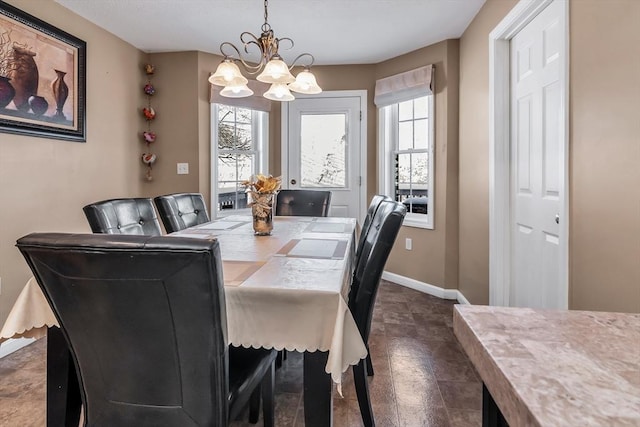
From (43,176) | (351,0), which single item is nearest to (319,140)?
(351,0)

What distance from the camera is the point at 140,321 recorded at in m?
0.89

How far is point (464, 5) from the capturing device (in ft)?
9.16

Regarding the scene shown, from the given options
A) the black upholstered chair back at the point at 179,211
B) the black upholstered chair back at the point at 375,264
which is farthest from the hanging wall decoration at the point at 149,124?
the black upholstered chair back at the point at 375,264

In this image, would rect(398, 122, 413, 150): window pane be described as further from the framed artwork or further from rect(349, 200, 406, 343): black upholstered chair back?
the framed artwork

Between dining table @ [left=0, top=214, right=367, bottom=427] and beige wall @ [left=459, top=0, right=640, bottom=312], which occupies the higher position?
beige wall @ [left=459, top=0, right=640, bottom=312]

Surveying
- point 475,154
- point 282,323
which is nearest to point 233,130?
point 475,154

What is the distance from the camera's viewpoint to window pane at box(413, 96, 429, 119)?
376 centimetres

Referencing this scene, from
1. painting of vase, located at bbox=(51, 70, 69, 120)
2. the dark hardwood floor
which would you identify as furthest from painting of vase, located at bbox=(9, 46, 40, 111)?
the dark hardwood floor

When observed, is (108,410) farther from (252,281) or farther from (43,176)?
(43,176)

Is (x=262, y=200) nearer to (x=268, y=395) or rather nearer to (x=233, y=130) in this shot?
(x=268, y=395)

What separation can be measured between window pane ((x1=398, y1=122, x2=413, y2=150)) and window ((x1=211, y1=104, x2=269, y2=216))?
1.49 metres

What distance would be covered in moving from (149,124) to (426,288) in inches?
128

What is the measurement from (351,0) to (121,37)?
7.06ft

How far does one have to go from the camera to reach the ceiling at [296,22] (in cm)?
279
